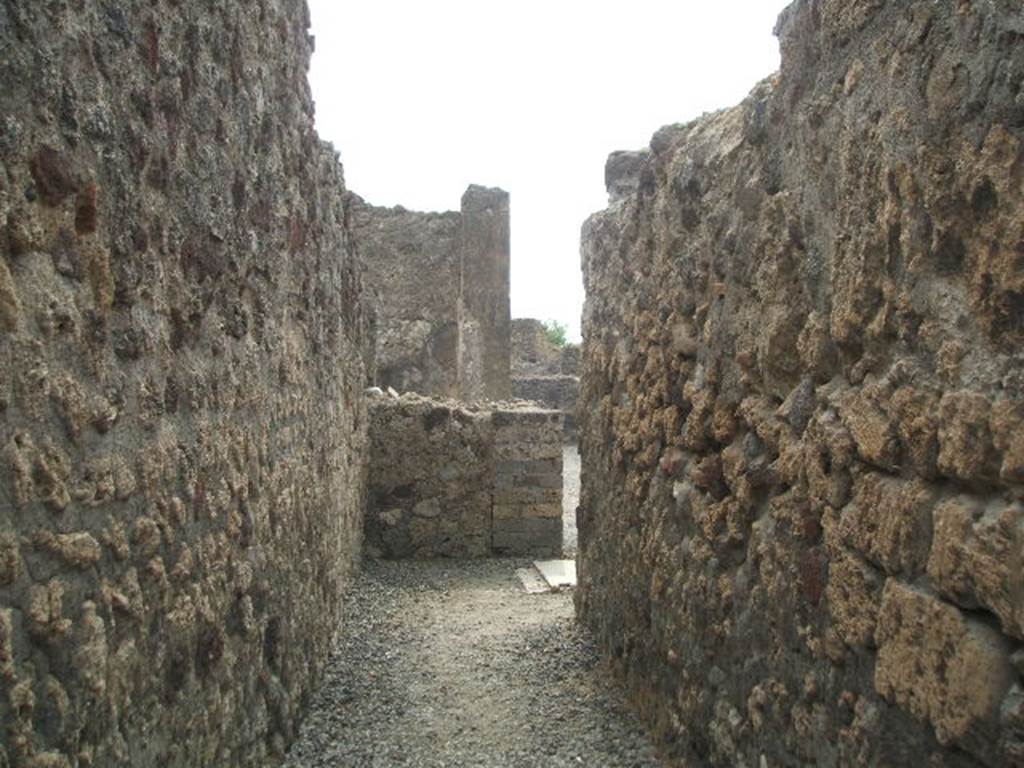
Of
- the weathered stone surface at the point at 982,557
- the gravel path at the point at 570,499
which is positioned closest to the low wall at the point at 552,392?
the gravel path at the point at 570,499

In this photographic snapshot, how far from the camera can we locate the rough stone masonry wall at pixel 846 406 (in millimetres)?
1564

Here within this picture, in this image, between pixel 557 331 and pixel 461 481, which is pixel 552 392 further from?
pixel 557 331

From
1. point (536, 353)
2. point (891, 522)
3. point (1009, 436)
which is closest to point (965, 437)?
point (1009, 436)

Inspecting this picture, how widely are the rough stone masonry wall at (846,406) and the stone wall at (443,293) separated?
10.6 metres

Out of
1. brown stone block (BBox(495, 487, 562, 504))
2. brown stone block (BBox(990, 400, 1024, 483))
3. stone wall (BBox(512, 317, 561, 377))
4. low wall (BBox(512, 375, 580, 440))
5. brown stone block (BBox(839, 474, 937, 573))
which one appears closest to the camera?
brown stone block (BBox(990, 400, 1024, 483))

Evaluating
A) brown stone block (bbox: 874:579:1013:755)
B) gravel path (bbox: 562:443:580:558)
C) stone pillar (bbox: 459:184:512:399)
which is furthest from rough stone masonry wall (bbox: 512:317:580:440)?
brown stone block (bbox: 874:579:1013:755)

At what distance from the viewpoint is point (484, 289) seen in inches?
566

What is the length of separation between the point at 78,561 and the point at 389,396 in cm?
662

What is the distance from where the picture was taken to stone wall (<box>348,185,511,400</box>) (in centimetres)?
1436

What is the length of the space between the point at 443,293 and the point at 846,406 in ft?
41.9

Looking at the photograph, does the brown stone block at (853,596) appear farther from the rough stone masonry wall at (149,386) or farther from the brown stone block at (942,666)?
the rough stone masonry wall at (149,386)

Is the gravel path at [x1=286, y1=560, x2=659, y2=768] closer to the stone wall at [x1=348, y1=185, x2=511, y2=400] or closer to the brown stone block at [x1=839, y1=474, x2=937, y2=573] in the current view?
the brown stone block at [x1=839, y1=474, x2=937, y2=573]

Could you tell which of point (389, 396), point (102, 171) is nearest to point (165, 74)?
point (102, 171)

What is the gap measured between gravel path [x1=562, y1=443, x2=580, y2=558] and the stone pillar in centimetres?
161
